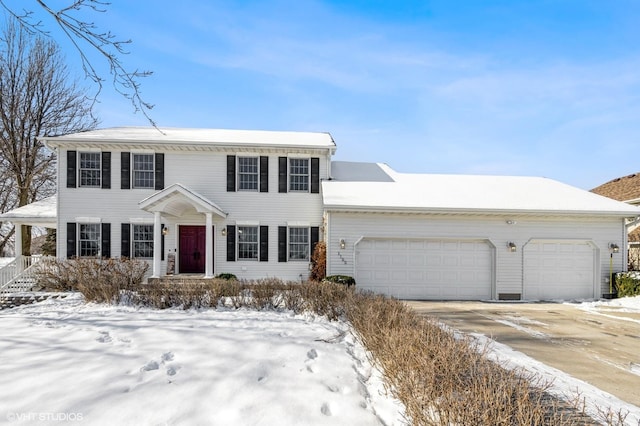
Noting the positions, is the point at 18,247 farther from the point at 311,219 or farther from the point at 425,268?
the point at 425,268

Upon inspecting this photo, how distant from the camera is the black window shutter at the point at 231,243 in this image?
12578 millimetres

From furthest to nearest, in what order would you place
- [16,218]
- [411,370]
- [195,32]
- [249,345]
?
[16,218]
[195,32]
[249,345]
[411,370]

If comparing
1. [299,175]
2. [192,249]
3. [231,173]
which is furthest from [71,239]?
[299,175]

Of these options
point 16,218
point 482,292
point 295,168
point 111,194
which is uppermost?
point 295,168

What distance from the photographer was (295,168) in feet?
43.1

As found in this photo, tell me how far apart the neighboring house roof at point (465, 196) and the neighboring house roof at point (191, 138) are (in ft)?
7.44

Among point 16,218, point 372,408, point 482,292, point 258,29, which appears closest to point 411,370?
point 372,408

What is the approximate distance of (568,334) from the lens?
7.00 metres

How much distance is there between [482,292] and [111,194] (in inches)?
544

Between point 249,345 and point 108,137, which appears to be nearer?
point 249,345

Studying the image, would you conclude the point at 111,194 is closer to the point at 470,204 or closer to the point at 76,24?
the point at 76,24

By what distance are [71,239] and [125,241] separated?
6.25ft

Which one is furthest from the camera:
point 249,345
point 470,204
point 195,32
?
point 470,204

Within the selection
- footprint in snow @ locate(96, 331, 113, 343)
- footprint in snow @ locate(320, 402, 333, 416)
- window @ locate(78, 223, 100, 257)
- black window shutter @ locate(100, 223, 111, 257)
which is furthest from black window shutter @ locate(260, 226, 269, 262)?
footprint in snow @ locate(320, 402, 333, 416)
